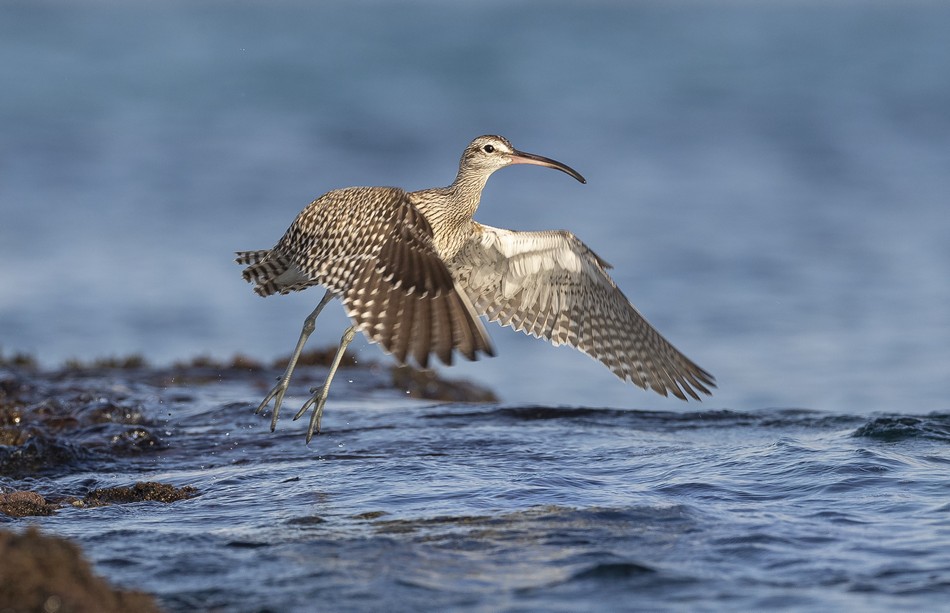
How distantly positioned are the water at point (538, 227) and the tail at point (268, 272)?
971 mm

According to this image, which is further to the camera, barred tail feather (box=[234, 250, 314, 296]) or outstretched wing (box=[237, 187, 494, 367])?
barred tail feather (box=[234, 250, 314, 296])

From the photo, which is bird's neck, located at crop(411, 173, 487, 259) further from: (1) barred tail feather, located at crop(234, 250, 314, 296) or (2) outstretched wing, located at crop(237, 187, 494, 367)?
(1) barred tail feather, located at crop(234, 250, 314, 296)

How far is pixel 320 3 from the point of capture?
110 feet

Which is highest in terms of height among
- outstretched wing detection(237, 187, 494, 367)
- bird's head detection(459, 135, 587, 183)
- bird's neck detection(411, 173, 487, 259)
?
bird's head detection(459, 135, 587, 183)

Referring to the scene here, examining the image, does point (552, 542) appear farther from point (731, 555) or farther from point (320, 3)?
point (320, 3)

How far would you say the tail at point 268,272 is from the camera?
6723 mm

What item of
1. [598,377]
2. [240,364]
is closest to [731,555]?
[240,364]

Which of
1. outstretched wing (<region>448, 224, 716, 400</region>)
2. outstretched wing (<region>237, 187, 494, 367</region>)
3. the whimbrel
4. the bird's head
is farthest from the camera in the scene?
the bird's head

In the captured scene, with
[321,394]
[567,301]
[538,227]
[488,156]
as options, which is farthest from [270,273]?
[538,227]

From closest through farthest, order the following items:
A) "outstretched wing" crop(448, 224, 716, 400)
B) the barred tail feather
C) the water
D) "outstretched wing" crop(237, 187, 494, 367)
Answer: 1. the water
2. "outstretched wing" crop(237, 187, 494, 367)
3. the barred tail feather
4. "outstretched wing" crop(448, 224, 716, 400)

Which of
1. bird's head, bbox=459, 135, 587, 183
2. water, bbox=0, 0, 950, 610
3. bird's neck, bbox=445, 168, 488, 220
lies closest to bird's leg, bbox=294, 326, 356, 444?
water, bbox=0, 0, 950, 610

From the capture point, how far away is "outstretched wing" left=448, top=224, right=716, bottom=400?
6871 millimetres

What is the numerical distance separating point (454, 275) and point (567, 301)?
712mm

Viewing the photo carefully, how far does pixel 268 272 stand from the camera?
6.79 meters
